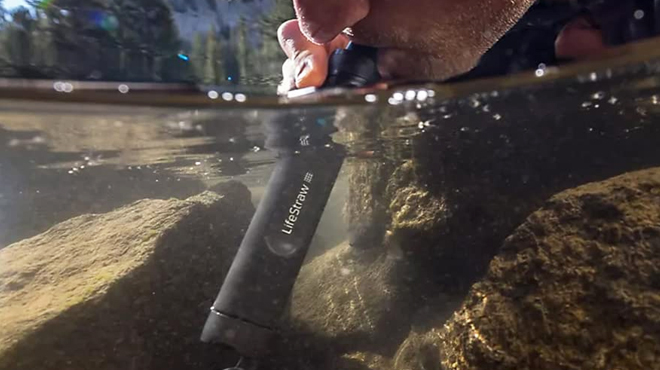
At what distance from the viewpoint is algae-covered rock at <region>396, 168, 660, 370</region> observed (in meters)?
→ 3.98

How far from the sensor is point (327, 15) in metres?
1.98

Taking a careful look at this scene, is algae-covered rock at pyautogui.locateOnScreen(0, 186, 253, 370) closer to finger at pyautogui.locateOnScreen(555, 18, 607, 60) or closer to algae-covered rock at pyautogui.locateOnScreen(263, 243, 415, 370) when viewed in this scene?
algae-covered rock at pyautogui.locateOnScreen(263, 243, 415, 370)

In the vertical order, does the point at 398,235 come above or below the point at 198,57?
below

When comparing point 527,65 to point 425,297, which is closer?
point 527,65

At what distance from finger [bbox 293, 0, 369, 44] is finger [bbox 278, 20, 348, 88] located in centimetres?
84

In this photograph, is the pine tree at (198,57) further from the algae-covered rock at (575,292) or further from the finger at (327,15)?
the algae-covered rock at (575,292)

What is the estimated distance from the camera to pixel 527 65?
3279 millimetres

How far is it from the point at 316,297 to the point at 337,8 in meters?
6.11

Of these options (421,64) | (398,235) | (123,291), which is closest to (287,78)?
(421,64)

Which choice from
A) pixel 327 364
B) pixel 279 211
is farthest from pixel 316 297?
pixel 279 211

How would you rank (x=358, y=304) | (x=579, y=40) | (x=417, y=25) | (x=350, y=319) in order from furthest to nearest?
1. (x=358, y=304)
2. (x=350, y=319)
3. (x=579, y=40)
4. (x=417, y=25)

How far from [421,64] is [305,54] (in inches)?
35.1

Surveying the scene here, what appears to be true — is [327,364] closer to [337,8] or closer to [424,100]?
[424,100]

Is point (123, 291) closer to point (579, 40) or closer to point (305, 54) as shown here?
point (305, 54)
